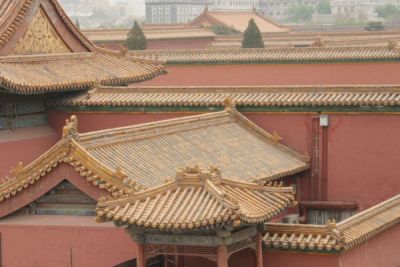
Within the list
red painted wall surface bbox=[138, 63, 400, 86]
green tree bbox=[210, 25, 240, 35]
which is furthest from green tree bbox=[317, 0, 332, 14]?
red painted wall surface bbox=[138, 63, 400, 86]

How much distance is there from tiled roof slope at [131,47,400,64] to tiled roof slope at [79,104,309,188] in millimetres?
11322

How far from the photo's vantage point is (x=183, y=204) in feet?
53.1

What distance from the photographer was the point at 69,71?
25.4m

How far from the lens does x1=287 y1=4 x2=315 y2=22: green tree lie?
6156 inches

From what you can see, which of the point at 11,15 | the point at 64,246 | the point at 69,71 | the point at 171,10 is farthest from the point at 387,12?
the point at 64,246

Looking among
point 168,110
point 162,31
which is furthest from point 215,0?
point 168,110

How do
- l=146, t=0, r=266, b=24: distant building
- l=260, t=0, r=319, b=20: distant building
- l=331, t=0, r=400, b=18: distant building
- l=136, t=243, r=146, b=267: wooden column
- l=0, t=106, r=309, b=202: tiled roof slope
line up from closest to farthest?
l=136, t=243, r=146, b=267: wooden column → l=0, t=106, r=309, b=202: tiled roof slope → l=331, t=0, r=400, b=18: distant building → l=146, t=0, r=266, b=24: distant building → l=260, t=0, r=319, b=20: distant building

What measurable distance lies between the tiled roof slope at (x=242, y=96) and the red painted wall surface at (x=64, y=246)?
20.5 feet

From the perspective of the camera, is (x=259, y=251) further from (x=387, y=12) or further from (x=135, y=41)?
(x=387, y=12)

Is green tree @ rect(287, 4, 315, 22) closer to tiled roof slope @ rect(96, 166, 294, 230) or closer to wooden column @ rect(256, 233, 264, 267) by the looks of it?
wooden column @ rect(256, 233, 264, 267)

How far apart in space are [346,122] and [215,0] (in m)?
144

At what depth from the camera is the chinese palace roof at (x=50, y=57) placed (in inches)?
927

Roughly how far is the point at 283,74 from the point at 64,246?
17939mm

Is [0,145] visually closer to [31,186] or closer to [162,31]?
[31,186]
